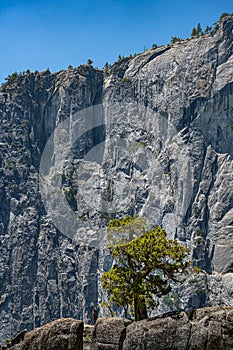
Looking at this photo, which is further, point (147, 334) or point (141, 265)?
point (141, 265)

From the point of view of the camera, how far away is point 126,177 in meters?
181

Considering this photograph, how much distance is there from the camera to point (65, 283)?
176 m

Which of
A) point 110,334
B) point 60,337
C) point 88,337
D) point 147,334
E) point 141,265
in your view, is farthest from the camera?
point 141,265

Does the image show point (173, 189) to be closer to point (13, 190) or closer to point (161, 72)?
point (161, 72)

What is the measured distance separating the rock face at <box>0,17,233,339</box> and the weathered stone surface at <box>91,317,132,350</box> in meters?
121

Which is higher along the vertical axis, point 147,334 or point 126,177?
point 126,177

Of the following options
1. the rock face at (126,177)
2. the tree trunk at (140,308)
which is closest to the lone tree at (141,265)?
the tree trunk at (140,308)

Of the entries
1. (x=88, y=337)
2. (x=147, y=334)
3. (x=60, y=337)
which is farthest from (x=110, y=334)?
(x=60, y=337)

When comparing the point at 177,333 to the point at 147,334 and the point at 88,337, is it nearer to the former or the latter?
the point at 147,334

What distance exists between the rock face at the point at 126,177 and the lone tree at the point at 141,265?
375 ft

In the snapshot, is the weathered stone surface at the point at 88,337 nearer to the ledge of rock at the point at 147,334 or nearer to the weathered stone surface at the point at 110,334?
the ledge of rock at the point at 147,334

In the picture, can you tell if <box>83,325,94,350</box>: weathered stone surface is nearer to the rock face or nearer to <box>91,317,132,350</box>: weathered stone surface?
<box>91,317,132,350</box>: weathered stone surface

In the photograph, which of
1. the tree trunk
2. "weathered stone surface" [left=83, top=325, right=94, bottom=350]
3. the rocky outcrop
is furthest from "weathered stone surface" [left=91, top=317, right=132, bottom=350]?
the tree trunk

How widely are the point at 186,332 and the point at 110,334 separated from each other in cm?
393
